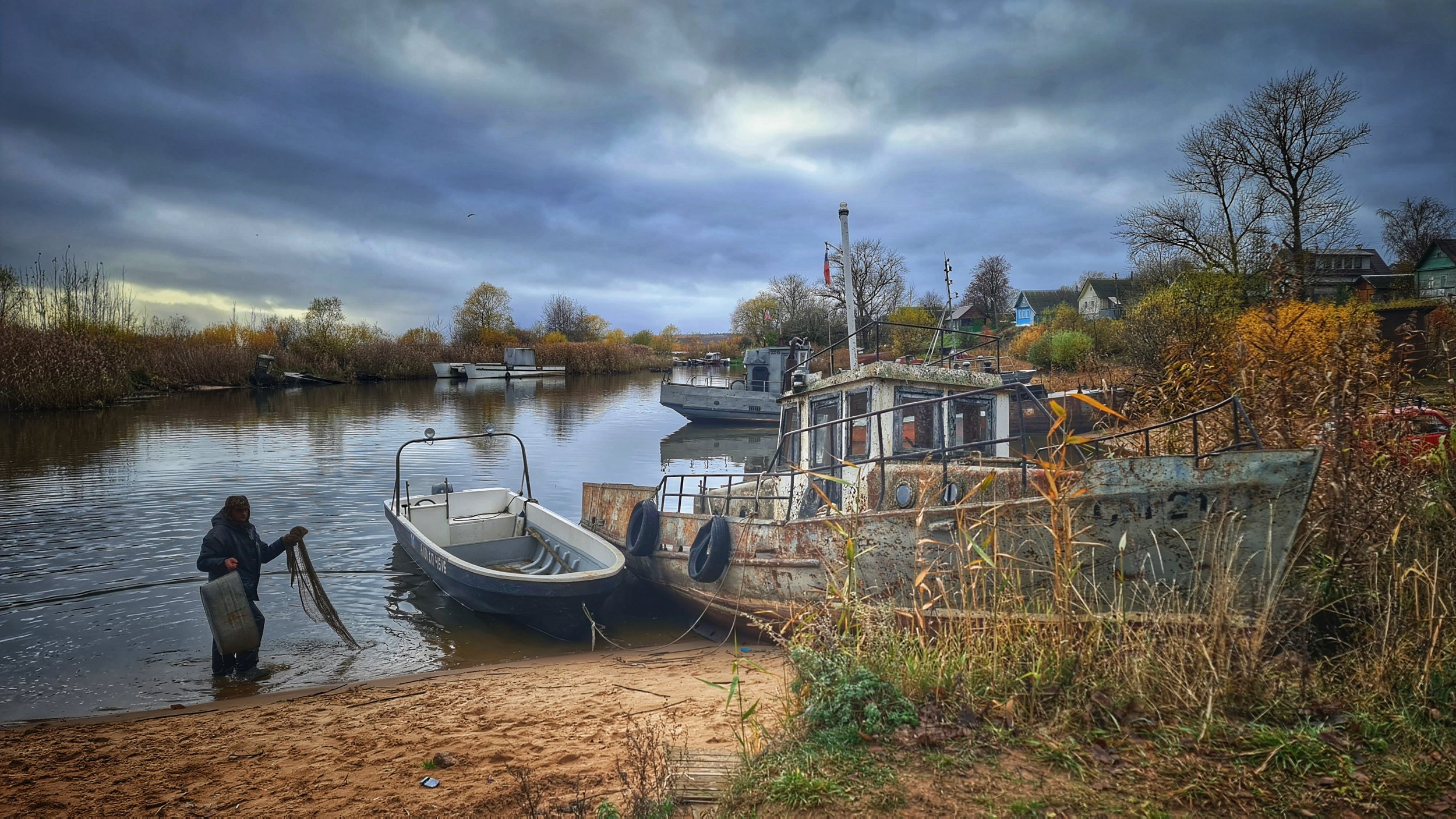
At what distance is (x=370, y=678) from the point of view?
8.07m

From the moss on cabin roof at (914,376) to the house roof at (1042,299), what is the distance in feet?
256

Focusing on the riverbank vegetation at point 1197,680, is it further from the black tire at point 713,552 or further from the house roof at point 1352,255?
the house roof at point 1352,255

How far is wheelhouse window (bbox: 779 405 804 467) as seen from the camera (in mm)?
10117

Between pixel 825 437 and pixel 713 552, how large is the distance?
2.03 meters

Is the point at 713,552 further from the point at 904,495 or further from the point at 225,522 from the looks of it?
the point at 225,522

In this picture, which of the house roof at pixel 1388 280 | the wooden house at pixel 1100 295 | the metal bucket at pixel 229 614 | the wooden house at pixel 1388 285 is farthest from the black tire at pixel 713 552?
the wooden house at pixel 1100 295

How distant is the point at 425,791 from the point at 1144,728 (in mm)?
4233

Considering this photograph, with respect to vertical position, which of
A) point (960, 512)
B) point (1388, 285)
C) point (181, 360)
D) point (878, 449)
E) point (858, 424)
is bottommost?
point (960, 512)

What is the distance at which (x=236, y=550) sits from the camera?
25.8 feet

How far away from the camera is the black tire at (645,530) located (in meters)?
10.3

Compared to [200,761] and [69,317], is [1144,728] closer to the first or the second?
[200,761]

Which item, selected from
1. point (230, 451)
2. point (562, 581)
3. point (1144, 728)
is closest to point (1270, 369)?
point (1144, 728)

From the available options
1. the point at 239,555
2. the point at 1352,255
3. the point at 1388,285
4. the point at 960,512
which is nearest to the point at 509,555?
the point at 239,555

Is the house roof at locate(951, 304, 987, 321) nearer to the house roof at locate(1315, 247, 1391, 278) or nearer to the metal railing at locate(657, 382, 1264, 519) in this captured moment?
the house roof at locate(1315, 247, 1391, 278)
